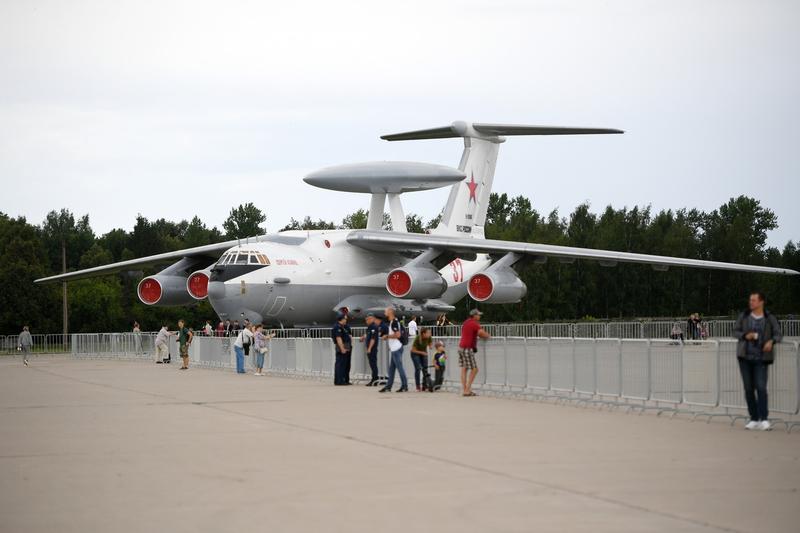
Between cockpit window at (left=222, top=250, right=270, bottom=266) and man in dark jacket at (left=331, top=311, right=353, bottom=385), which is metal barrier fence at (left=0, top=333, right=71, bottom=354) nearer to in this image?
cockpit window at (left=222, top=250, right=270, bottom=266)

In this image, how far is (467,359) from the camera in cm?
1717

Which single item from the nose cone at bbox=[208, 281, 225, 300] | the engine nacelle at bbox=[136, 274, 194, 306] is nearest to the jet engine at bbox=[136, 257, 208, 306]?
the engine nacelle at bbox=[136, 274, 194, 306]

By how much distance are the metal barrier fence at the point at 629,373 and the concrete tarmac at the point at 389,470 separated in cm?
63

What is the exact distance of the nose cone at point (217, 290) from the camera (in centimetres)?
3184

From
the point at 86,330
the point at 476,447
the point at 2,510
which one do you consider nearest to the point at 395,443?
the point at 476,447

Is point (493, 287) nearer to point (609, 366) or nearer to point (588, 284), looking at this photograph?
point (609, 366)

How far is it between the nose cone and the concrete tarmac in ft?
54.3

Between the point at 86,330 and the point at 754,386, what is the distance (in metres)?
65.2

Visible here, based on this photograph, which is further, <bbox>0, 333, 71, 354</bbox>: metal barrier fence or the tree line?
the tree line

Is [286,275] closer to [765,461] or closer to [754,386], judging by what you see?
[754,386]

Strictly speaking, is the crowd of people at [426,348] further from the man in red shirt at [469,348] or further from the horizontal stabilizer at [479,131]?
the horizontal stabilizer at [479,131]

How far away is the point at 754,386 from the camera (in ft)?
38.4

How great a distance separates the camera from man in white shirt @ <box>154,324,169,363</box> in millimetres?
33562

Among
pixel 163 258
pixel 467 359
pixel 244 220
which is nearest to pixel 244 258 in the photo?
pixel 163 258
